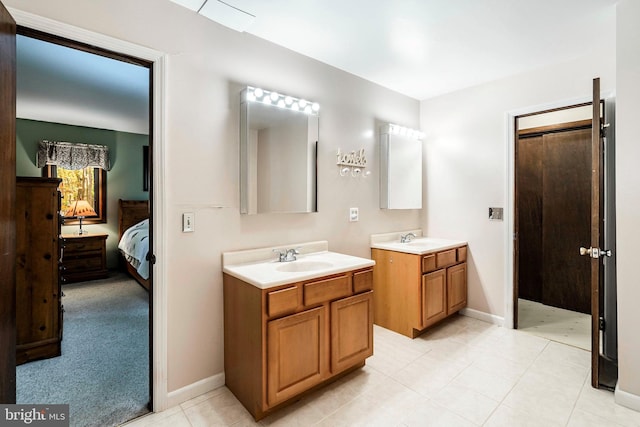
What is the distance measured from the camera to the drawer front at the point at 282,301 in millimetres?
1696

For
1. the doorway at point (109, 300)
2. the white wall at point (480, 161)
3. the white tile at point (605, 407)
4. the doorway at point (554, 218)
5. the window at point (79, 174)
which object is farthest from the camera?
the window at point (79, 174)

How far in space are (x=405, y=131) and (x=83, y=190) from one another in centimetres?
524

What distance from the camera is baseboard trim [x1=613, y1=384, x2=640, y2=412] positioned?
180cm

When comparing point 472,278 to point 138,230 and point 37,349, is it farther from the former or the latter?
point 138,230

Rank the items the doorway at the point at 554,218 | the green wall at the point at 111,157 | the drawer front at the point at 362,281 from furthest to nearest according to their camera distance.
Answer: the green wall at the point at 111,157
the doorway at the point at 554,218
the drawer front at the point at 362,281

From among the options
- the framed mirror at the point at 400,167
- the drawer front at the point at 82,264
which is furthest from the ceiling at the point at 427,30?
the drawer front at the point at 82,264

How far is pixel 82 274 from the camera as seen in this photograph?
476 cm

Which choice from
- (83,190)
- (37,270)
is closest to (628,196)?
(37,270)

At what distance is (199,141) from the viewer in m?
1.98

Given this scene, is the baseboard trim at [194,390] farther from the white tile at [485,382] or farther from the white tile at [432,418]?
the white tile at [485,382]

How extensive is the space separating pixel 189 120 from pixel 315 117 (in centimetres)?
101

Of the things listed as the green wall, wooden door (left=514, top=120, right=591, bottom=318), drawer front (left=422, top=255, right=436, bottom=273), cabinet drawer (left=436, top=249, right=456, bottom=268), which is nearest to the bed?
the green wall

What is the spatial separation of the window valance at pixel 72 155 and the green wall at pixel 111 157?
0.30 feet

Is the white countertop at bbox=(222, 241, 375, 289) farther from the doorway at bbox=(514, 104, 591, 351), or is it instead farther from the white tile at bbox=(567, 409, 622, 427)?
the doorway at bbox=(514, 104, 591, 351)
